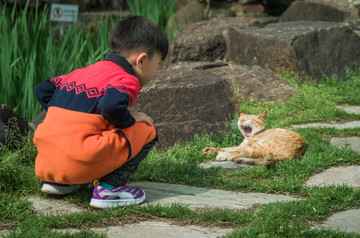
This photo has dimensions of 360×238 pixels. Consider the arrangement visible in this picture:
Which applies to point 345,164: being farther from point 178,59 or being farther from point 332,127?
point 178,59

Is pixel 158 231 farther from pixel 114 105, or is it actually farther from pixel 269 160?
pixel 269 160

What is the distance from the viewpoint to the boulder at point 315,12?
9.65 meters

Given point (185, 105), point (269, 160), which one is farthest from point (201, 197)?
point (185, 105)

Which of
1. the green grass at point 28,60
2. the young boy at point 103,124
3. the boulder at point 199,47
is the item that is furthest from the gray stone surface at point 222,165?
the boulder at point 199,47

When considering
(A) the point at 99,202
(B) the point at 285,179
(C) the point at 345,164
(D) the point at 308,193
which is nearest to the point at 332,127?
(C) the point at 345,164

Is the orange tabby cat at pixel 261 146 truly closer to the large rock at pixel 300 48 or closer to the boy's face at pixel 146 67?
the boy's face at pixel 146 67

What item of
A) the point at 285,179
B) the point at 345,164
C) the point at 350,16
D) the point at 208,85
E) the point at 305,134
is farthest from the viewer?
the point at 350,16

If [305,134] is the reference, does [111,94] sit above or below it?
above

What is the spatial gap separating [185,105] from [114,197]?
2270mm

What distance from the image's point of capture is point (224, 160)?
14.2ft

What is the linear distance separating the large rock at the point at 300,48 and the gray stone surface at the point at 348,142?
8.54ft

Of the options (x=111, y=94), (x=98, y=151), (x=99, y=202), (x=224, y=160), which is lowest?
(x=224, y=160)

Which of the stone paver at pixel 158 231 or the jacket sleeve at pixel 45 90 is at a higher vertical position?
the jacket sleeve at pixel 45 90

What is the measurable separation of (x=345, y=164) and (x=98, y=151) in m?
2.22
